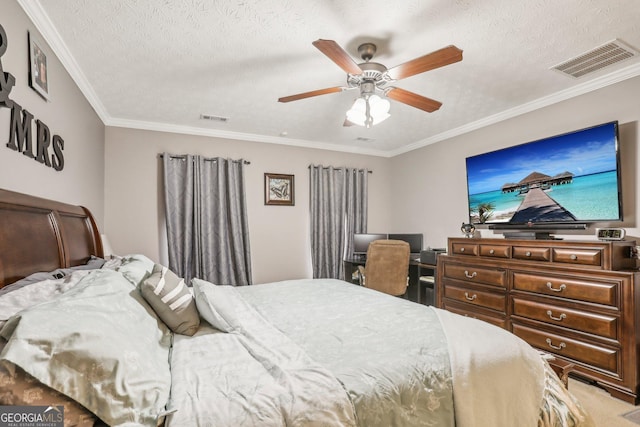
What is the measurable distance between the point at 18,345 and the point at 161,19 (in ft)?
6.52

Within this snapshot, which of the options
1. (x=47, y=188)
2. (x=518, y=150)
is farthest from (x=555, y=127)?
(x=47, y=188)

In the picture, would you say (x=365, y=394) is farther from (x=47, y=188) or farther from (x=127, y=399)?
(x=47, y=188)

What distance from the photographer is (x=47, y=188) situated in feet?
7.15

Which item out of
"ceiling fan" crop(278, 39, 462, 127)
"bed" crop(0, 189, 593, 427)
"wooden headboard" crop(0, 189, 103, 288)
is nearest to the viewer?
"bed" crop(0, 189, 593, 427)

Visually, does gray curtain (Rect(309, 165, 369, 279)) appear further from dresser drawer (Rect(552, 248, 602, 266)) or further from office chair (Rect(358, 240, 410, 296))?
dresser drawer (Rect(552, 248, 602, 266))

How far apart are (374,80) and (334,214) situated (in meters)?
2.82

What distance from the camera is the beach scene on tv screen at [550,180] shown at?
9.04 feet

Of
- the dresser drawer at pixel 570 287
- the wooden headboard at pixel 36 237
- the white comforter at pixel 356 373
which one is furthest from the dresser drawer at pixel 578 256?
the wooden headboard at pixel 36 237

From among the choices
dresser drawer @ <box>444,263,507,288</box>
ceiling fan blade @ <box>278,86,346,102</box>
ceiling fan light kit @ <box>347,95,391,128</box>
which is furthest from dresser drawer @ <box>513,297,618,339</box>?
ceiling fan blade @ <box>278,86,346,102</box>

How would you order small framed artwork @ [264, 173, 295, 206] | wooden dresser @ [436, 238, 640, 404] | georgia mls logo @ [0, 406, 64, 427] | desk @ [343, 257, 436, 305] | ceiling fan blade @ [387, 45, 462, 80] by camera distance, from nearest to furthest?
1. georgia mls logo @ [0, 406, 64, 427]
2. ceiling fan blade @ [387, 45, 462, 80]
3. wooden dresser @ [436, 238, 640, 404]
4. desk @ [343, 257, 436, 305]
5. small framed artwork @ [264, 173, 295, 206]

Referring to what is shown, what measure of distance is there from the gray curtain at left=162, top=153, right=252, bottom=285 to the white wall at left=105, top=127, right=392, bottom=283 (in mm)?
168

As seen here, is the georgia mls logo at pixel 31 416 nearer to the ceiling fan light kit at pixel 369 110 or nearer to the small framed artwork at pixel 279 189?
the ceiling fan light kit at pixel 369 110

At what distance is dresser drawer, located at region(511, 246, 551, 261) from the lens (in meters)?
2.81

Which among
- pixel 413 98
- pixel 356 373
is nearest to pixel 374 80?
pixel 413 98
